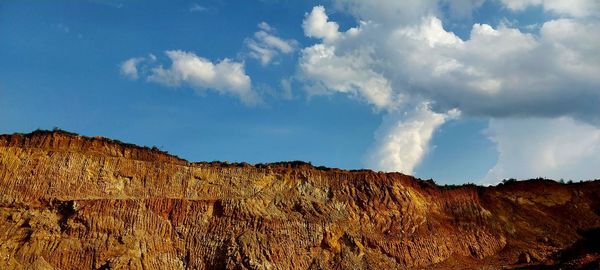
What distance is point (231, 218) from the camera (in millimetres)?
34812

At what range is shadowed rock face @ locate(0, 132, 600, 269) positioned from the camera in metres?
31.1

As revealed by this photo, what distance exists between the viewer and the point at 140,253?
31.6 meters

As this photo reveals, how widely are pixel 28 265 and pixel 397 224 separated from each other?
79.8 ft

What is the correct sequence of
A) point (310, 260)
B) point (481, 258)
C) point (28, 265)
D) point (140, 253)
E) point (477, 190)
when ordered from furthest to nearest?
1. point (477, 190)
2. point (481, 258)
3. point (310, 260)
4. point (140, 253)
5. point (28, 265)

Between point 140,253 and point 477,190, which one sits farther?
point 477,190

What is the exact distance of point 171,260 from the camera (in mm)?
32625

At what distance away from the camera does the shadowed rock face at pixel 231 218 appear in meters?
31.1

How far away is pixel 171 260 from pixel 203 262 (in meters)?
1.96

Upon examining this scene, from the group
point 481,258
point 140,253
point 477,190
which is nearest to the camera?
point 140,253

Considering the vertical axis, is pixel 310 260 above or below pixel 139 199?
below

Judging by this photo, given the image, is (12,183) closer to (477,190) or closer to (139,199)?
(139,199)

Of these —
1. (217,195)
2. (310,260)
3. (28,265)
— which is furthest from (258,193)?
(28,265)

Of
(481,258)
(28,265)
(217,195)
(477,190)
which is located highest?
(477,190)

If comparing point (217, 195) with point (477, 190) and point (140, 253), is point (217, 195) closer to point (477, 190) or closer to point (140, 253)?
point (140, 253)
